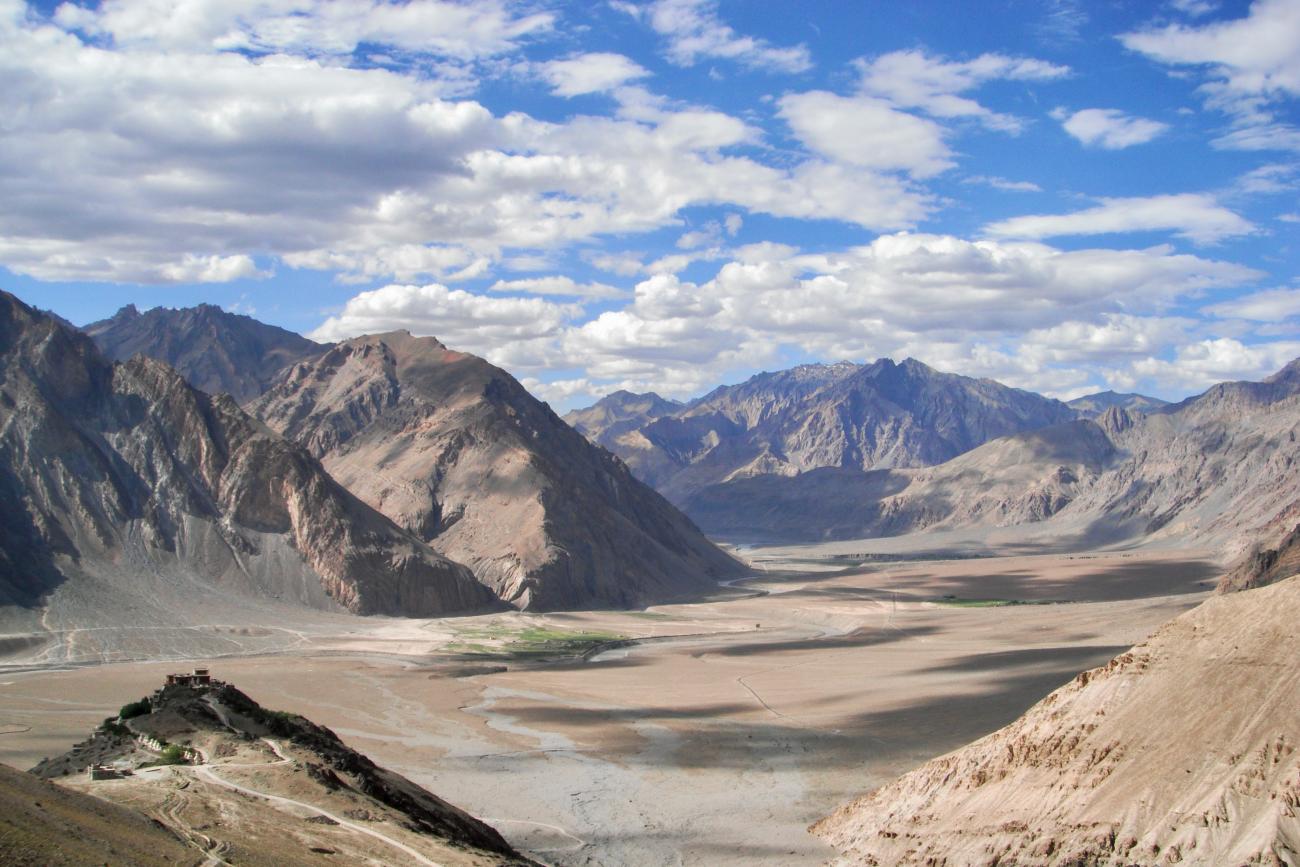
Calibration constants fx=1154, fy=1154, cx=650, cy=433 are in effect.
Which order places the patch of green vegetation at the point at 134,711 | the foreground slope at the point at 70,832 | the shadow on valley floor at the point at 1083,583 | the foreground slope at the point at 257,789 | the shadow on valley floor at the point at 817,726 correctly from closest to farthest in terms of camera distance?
the foreground slope at the point at 70,832 < the foreground slope at the point at 257,789 < the patch of green vegetation at the point at 134,711 < the shadow on valley floor at the point at 817,726 < the shadow on valley floor at the point at 1083,583

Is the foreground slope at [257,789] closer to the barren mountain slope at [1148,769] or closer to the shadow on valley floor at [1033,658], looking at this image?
the barren mountain slope at [1148,769]

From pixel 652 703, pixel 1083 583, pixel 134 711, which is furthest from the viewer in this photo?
pixel 1083 583

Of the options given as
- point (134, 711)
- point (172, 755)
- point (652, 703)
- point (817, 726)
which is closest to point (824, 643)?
point (652, 703)

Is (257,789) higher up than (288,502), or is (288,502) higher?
(288,502)

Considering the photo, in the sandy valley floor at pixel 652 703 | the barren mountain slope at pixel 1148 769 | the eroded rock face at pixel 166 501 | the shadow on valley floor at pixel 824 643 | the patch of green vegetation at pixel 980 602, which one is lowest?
the patch of green vegetation at pixel 980 602

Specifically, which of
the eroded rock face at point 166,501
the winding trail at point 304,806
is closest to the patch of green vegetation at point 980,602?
the eroded rock face at point 166,501

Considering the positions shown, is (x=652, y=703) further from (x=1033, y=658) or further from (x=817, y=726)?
(x=1033, y=658)
